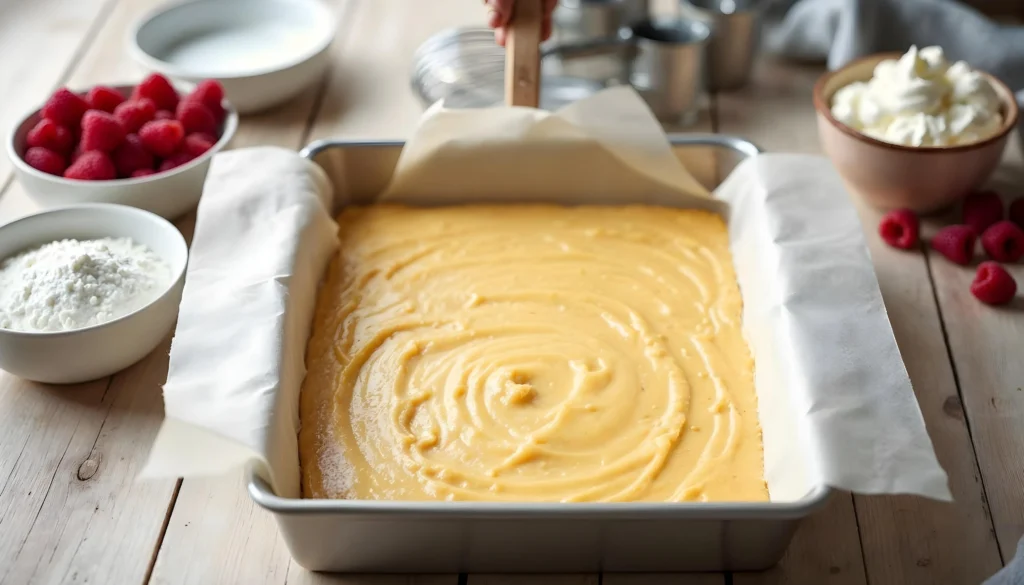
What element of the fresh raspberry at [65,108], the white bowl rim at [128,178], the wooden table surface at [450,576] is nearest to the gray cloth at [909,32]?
the wooden table surface at [450,576]

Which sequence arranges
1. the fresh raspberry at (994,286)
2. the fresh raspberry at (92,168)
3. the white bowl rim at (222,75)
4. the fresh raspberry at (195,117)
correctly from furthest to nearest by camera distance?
the white bowl rim at (222,75)
the fresh raspberry at (195,117)
the fresh raspberry at (92,168)
the fresh raspberry at (994,286)

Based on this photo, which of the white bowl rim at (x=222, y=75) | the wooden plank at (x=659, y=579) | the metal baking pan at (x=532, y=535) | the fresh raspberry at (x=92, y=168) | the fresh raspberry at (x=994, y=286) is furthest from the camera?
the white bowl rim at (x=222, y=75)

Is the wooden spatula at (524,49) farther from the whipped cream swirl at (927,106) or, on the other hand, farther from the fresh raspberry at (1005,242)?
the fresh raspberry at (1005,242)

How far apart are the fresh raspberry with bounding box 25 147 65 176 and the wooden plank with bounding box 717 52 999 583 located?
122cm

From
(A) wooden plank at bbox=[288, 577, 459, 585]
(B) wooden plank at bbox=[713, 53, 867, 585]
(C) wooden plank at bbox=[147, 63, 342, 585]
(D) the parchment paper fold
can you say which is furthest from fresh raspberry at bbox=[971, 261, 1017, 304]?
(C) wooden plank at bbox=[147, 63, 342, 585]

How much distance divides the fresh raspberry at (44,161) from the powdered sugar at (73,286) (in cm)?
22

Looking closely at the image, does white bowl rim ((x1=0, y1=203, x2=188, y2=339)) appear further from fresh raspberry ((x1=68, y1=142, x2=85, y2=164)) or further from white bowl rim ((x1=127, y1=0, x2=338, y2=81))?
white bowl rim ((x1=127, y1=0, x2=338, y2=81))

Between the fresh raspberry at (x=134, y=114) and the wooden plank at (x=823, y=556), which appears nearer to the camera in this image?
the wooden plank at (x=823, y=556)

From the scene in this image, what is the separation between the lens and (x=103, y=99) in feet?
5.40

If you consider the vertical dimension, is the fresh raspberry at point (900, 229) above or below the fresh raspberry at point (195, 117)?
below

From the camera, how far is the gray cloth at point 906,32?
1.88m

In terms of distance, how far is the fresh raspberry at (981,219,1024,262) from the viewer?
152cm

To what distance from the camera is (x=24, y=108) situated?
6.35 feet

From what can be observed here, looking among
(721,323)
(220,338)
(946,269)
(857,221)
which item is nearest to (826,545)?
(721,323)
